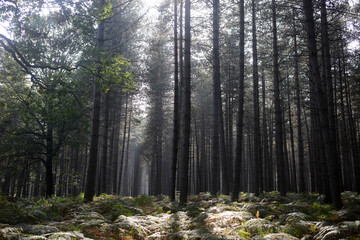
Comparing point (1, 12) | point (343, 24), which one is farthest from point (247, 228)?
point (343, 24)

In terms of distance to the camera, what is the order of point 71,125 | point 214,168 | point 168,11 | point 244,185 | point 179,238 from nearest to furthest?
point 179,238, point 214,168, point 168,11, point 71,125, point 244,185

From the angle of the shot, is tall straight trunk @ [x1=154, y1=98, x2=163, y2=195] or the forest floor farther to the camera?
tall straight trunk @ [x1=154, y1=98, x2=163, y2=195]

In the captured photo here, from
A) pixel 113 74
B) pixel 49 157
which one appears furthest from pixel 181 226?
pixel 49 157

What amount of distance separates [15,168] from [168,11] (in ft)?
43.5

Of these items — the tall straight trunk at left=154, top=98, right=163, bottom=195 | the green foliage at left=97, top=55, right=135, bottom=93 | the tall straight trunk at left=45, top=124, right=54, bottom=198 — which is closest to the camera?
the green foliage at left=97, top=55, right=135, bottom=93

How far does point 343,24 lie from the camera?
53.2ft

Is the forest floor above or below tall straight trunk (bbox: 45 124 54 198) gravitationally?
below

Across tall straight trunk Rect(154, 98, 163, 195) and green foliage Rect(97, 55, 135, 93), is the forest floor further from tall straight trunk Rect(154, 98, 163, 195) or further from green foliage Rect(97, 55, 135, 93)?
tall straight trunk Rect(154, 98, 163, 195)

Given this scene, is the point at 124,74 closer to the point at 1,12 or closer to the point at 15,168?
the point at 1,12

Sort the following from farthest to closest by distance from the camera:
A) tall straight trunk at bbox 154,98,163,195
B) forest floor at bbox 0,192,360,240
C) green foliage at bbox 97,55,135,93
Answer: tall straight trunk at bbox 154,98,163,195
green foliage at bbox 97,55,135,93
forest floor at bbox 0,192,360,240

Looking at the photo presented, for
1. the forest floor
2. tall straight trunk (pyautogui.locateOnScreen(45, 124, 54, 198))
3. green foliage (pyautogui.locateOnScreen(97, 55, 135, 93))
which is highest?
green foliage (pyautogui.locateOnScreen(97, 55, 135, 93))

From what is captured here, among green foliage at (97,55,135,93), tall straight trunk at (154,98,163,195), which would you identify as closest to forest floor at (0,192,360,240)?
green foliage at (97,55,135,93)

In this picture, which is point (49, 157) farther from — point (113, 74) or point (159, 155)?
point (113, 74)

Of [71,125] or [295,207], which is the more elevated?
[71,125]
